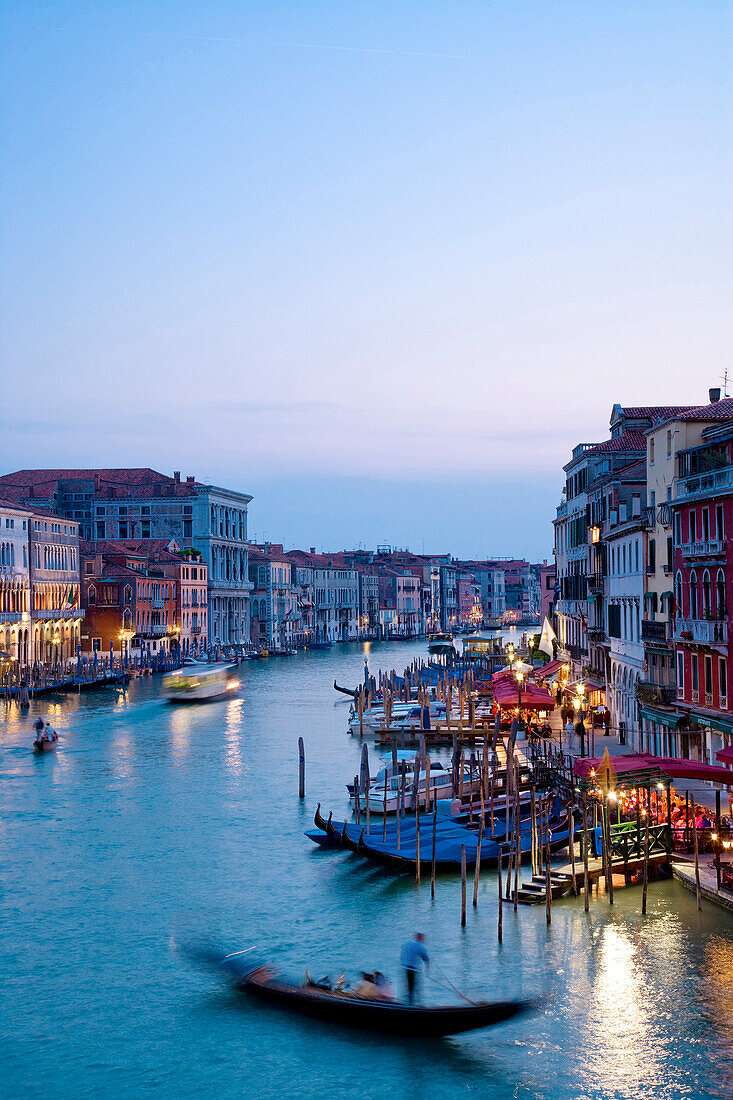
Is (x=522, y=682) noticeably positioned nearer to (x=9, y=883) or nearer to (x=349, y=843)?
(x=349, y=843)

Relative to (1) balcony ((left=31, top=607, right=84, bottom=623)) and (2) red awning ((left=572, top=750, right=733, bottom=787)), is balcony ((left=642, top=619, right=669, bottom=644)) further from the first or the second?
(1) balcony ((left=31, top=607, right=84, bottom=623))

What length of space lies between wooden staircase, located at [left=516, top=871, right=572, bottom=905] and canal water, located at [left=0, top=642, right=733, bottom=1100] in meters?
0.26

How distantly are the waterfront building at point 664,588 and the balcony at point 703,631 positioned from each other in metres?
0.84

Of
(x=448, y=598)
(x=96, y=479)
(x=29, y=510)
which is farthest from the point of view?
(x=448, y=598)

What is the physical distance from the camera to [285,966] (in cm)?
1462

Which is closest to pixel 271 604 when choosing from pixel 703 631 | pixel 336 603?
pixel 336 603

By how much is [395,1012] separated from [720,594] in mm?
10883

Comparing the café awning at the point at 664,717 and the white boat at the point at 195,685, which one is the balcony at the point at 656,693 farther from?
the white boat at the point at 195,685

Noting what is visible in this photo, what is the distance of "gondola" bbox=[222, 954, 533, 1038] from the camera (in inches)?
484

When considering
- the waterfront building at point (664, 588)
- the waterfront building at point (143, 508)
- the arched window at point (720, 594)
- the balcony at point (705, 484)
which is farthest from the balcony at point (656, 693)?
the waterfront building at point (143, 508)

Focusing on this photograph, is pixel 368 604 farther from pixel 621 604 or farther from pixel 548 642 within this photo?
pixel 621 604

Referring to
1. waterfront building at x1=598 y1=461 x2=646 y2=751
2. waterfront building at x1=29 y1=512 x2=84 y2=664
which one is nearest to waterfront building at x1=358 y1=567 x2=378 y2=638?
waterfront building at x1=29 y1=512 x2=84 y2=664

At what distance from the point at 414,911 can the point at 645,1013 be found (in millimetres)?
Result: 4631

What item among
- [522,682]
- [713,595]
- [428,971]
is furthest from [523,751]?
[428,971]
